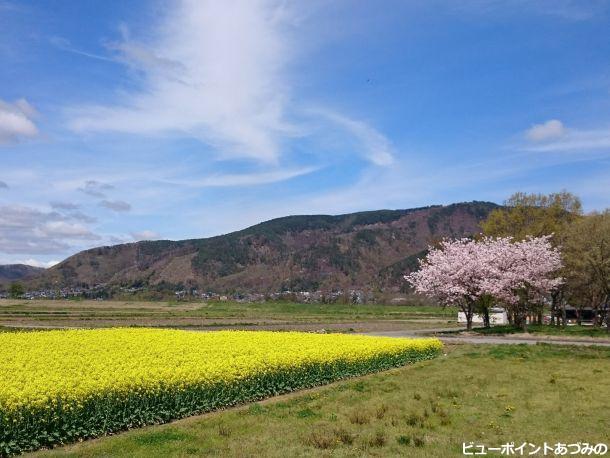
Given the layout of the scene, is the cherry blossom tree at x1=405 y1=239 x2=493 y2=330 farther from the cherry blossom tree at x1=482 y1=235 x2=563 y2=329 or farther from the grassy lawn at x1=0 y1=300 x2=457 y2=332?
the grassy lawn at x1=0 y1=300 x2=457 y2=332

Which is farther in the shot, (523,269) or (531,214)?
(531,214)

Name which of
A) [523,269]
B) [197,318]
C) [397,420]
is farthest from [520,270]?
[197,318]

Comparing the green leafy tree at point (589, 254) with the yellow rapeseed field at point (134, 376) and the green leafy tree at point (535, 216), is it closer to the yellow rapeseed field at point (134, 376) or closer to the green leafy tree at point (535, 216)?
the green leafy tree at point (535, 216)

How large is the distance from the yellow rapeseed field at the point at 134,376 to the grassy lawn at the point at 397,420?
0.52 m

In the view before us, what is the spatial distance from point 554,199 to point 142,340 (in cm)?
4628

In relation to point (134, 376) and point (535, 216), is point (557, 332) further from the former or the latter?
point (134, 376)

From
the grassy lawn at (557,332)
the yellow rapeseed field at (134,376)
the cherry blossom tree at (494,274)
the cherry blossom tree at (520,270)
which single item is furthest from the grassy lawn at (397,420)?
the cherry blossom tree at (494,274)

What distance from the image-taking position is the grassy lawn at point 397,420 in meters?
10.1

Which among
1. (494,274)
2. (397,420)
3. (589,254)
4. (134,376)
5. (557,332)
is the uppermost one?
(589,254)

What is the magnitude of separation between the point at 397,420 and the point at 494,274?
113 ft

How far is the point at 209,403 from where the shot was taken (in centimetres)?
→ 1382

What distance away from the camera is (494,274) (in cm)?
4391

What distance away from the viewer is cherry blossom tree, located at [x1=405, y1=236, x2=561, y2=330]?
43.7m

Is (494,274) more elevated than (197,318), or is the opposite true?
(494,274)
